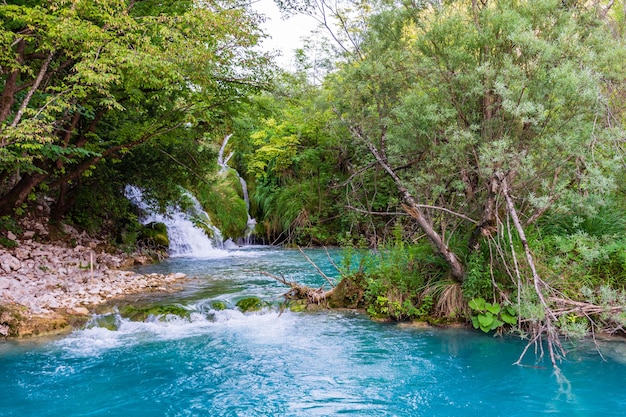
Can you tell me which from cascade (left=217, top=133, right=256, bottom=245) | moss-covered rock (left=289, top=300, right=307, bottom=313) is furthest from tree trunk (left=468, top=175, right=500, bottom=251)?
cascade (left=217, top=133, right=256, bottom=245)

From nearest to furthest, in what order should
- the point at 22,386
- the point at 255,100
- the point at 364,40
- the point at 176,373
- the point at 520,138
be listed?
the point at 22,386, the point at 176,373, the point at 520,138, the point at 364,40, the point at 255,100

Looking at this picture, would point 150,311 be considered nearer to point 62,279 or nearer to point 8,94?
point 62,279

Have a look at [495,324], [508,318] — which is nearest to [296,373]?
[495,324]

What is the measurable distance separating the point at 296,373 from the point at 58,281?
22.6ft

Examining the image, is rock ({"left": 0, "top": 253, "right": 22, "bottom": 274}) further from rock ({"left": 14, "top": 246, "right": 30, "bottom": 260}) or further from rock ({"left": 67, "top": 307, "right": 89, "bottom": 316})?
rock ({"left": 67, "top": 307, "right": 89, "bottom": 316})

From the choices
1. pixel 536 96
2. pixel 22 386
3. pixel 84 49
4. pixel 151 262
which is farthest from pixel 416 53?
pixel 151 262

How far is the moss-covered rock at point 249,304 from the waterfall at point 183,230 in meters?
8.44

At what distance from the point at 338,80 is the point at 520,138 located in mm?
3274

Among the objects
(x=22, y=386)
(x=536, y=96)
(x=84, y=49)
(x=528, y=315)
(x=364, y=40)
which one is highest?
(x=364, y=40)

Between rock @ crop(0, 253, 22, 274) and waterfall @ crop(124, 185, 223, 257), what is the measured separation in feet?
20.9

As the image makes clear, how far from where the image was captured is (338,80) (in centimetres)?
820

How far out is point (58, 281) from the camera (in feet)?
33.0

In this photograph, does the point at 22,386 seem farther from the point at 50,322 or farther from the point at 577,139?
the point at 577,139

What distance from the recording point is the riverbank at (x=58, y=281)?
24.7 ft
